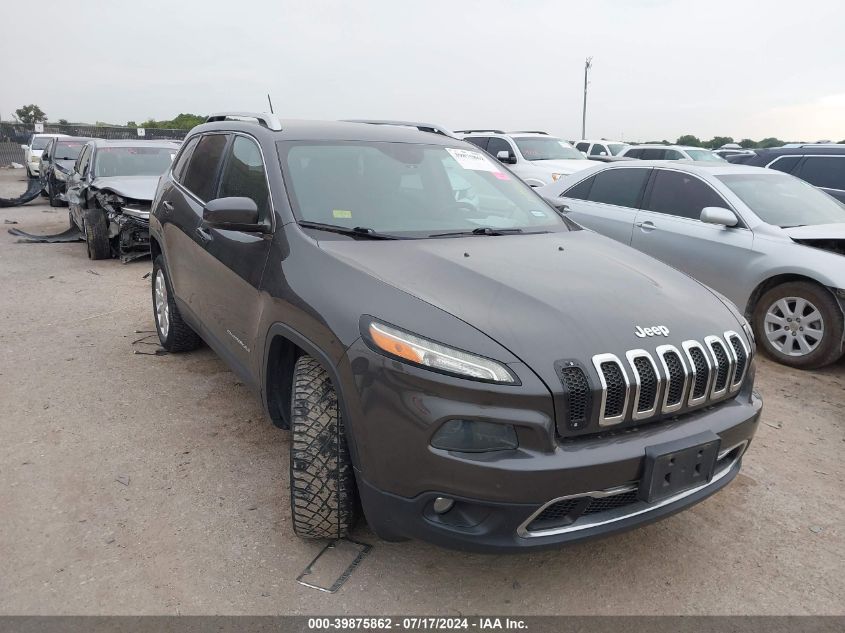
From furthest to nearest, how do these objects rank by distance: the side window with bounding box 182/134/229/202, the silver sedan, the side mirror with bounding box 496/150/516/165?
the side mirror with bounding box 496/150/516/165, the silver sedan, the side window with bounding box 182/134/229/202

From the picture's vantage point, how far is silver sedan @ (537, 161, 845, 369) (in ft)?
16.2

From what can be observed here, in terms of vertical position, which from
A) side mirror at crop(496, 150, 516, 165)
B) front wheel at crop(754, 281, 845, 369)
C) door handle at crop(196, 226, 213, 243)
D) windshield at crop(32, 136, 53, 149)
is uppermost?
windshield at crop(32, 136, 53, 149)

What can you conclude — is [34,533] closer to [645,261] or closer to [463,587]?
[463,587]

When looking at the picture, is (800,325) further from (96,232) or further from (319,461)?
(96,232)

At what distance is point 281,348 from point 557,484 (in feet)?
4.53

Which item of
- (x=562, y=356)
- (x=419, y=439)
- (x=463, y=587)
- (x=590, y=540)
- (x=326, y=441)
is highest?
(x=562, y=356)

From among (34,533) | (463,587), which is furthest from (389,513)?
(34,533)

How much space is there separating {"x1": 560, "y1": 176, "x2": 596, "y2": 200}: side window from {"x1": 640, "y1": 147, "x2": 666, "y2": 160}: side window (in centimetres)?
894

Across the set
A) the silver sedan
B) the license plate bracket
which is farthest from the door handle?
the license plate bracket

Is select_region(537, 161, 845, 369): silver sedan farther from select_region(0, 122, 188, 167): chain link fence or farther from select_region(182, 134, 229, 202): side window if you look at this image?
select_region(0, 122, 188, 167): chain link fence

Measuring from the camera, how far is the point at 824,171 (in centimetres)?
905

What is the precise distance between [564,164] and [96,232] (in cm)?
766

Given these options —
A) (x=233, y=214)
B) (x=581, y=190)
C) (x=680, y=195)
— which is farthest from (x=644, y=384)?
(x=581, y=190)

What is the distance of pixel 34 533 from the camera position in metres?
2.80
